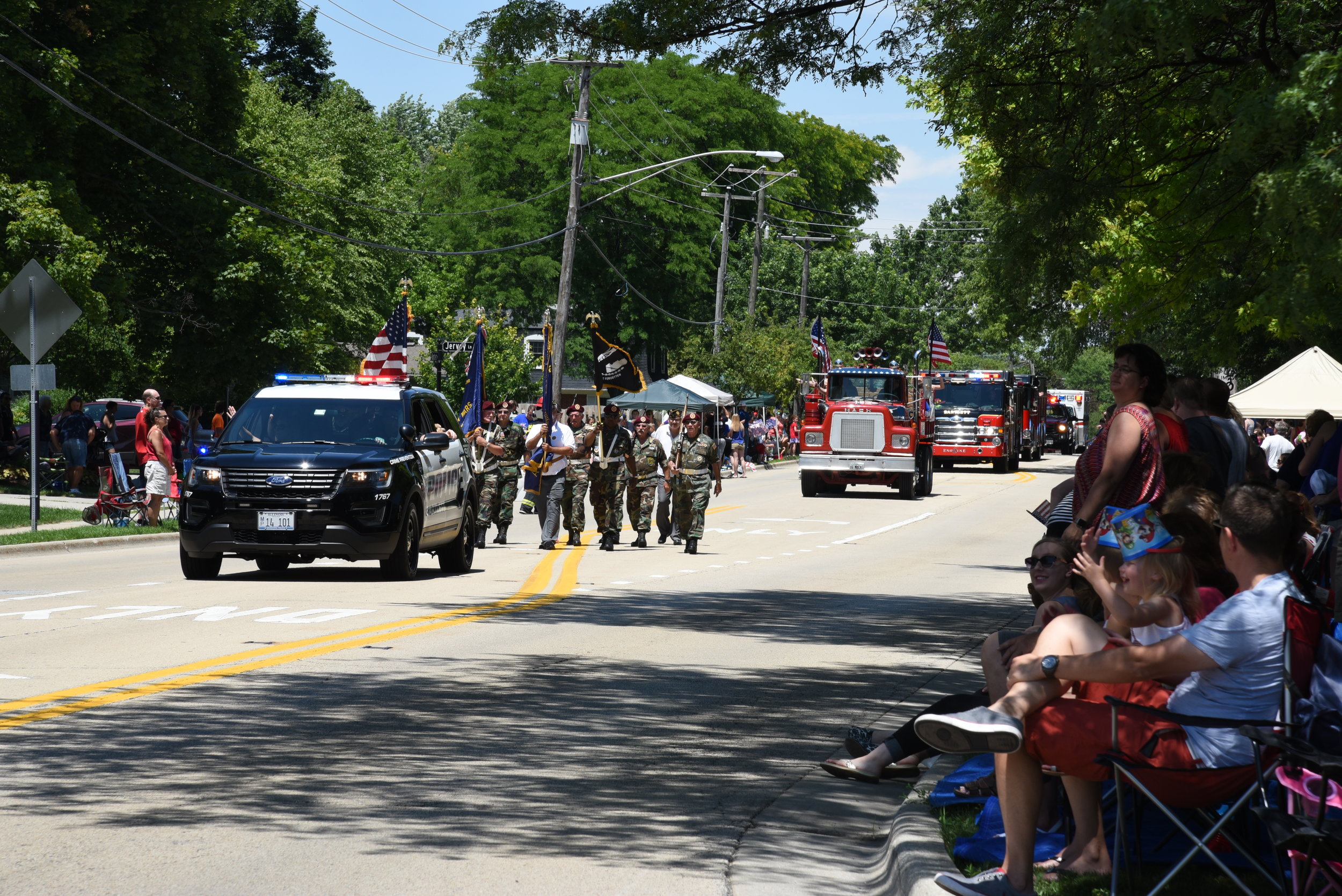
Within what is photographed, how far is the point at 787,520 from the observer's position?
1177 inches

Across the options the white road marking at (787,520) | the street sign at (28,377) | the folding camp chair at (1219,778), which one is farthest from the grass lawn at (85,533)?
the folding camp chair at (1219,778)

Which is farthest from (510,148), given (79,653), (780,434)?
(79,653)

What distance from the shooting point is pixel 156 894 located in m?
5.30

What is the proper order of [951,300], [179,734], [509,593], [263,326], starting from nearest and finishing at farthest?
[179,734] → [509,593] → [263,326] → [951,300]

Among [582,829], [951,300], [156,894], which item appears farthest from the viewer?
[951,300]

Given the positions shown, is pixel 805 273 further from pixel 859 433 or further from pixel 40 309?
pixel 40 309

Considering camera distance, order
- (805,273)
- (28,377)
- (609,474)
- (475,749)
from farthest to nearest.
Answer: (805,273), (609,474), (28,377), (475,749)

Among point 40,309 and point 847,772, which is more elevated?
point 40,309

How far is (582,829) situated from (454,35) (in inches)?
276

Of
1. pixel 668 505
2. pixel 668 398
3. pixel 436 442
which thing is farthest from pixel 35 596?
pixel 668 398

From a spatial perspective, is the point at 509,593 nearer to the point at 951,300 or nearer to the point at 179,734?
the point at 179,734

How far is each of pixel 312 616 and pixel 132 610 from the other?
4.97 ft

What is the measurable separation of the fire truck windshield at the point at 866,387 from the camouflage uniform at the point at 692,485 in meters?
16.5

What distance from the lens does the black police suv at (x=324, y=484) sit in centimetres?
1569
